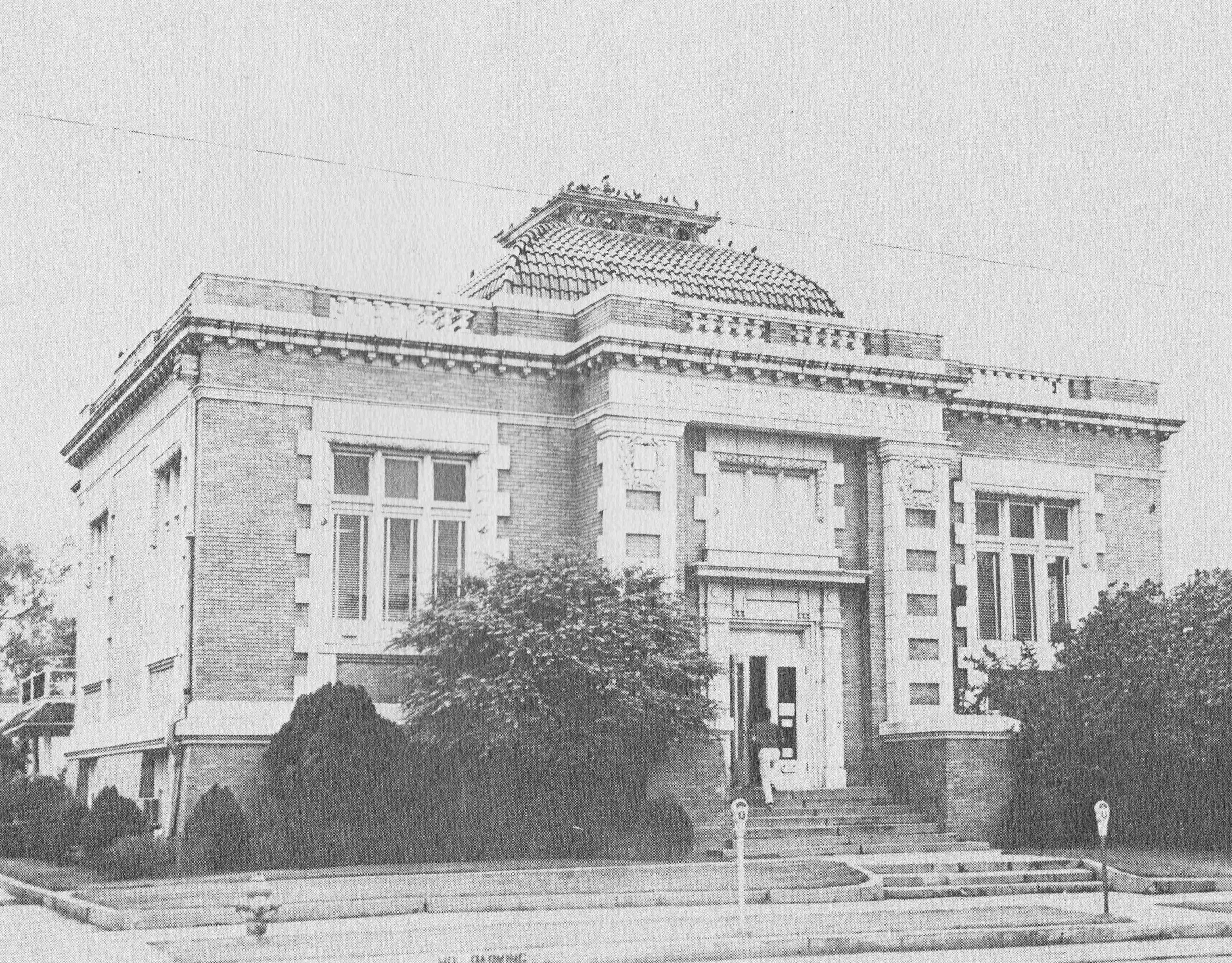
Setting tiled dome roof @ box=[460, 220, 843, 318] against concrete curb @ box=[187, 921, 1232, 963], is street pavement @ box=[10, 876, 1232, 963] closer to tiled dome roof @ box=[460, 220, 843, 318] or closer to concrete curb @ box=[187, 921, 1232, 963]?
concrete curb @ box=[187, 921, 1232, 963]

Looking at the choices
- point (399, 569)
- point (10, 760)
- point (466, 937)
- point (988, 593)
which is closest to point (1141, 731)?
point (988, 593)

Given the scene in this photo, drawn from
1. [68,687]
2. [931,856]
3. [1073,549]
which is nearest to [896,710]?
[931,856]

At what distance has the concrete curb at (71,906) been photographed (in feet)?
60.2

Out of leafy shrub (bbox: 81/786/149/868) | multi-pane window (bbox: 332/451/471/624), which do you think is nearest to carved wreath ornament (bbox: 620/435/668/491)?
multi-pane window (bbox: 332/451/471/624)

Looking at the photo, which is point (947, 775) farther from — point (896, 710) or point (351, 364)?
point (351, 364)

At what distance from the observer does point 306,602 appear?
26.8m

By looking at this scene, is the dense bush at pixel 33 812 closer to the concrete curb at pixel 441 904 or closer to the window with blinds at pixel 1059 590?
the concrete curb at pixel 441 904

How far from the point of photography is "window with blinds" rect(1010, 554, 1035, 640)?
32938 millimetres

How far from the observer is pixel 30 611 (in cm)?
6844

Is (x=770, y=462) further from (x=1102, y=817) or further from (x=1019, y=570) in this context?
(x=1102, y=817)

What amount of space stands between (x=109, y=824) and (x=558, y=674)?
6854 millimetres

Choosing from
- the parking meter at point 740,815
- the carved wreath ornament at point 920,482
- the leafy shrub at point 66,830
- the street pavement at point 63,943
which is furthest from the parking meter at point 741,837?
the leafy shrub at point 66,830

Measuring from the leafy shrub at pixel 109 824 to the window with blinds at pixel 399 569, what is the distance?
506 cm

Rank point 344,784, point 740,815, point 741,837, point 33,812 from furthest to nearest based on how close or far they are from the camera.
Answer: point 33,812, point 344,784, point 740,815, point 741,837
